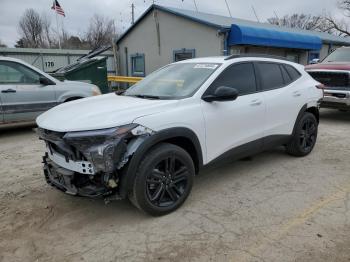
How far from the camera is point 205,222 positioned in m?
3.39

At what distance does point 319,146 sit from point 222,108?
127 inches

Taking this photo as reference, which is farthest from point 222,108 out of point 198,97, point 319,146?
point 319,146

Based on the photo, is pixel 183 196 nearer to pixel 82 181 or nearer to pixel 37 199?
pixel 82 181

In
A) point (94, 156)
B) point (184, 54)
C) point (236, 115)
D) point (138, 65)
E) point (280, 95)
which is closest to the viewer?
point (94, 156)

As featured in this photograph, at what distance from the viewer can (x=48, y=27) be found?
4641 centimetres

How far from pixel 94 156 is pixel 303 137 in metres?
3.80

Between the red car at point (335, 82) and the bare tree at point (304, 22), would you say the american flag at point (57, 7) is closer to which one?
the red car at point (335, 82)

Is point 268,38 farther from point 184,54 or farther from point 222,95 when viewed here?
point 222,95

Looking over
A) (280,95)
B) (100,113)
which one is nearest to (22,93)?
(100,113)

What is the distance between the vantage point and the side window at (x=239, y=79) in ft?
13.4

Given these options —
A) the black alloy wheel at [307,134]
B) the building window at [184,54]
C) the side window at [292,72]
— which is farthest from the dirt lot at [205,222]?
the building window at [184,54]

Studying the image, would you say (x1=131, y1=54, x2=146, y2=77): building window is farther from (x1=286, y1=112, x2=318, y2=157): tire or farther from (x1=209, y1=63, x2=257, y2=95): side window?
(x1=209, y1=63, x2=257, y2=95): side window

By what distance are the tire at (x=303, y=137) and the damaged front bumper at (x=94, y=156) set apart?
3.03 meters

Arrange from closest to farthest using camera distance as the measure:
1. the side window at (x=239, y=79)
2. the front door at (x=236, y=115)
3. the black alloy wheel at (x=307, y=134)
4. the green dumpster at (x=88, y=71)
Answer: the front door at (x=236, y=115) → the side window at (x=239, y=79) → the black alloy wheel at (x=307, y=134) → the green dumpster at (x=88, y=71)
